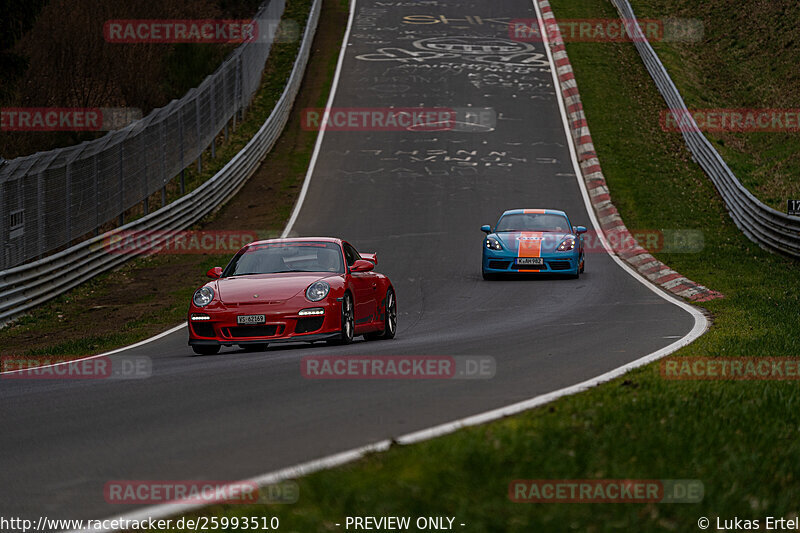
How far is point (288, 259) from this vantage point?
13.9 meters

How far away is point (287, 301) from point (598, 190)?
22.0 m

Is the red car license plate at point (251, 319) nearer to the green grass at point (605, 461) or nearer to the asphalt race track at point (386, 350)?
the asphalt race track at point (386, 350)

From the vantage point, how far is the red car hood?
12438 millimetres

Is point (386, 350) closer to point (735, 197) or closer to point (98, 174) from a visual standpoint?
point (98, 174)

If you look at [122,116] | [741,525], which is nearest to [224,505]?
[741,525]

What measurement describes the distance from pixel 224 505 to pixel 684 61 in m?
46.5

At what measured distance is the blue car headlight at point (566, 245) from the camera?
21906mm

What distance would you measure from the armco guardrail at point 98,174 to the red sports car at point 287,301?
22.7ft

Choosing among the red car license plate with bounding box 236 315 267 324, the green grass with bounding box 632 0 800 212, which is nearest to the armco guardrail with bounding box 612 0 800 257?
the green grass with bounding box 632 0 800 212

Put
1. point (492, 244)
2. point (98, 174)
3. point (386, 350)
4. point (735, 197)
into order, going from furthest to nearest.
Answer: point (735, 197), point (98, 174), point (492, 244), point (386, 350)

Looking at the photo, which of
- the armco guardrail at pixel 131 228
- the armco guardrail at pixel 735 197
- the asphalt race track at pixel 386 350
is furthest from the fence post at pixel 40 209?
the armco guardrail at pixel 735 197

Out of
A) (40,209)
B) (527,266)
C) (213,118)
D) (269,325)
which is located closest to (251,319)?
(269,325)

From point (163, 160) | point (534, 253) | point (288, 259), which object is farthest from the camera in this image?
point (163, 160)

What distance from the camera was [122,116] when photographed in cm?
3772
